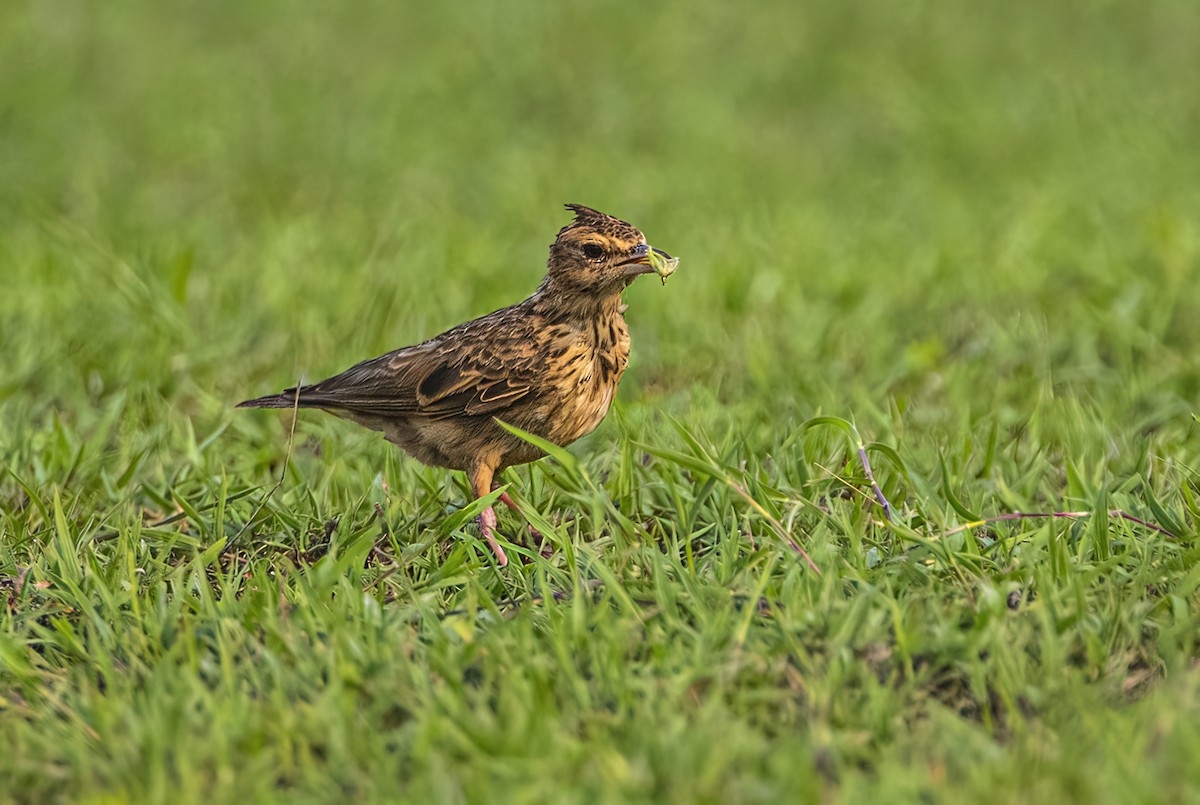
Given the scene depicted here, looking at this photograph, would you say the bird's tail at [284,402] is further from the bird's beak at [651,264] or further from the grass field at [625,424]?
the bird's beak at [651,264]

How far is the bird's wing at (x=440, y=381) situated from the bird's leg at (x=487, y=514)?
0.19 meters

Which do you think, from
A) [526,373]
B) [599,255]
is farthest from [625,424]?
[599,255]

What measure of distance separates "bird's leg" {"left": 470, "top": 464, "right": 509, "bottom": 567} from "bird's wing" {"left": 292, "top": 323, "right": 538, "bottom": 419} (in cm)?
19

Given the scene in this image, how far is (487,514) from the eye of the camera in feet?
15.9

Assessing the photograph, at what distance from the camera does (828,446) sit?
5383 millimetres

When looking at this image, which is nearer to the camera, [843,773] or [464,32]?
[843,773]

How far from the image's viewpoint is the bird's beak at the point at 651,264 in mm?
4676

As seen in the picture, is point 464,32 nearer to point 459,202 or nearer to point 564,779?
point 459,202

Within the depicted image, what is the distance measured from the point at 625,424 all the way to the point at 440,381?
0.71 metres

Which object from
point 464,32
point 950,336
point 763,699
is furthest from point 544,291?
point 464,32

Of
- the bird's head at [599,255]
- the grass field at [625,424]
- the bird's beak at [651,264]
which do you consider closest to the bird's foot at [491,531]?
the grass field at [625,424]

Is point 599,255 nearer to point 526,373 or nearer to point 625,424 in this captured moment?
point 526,373

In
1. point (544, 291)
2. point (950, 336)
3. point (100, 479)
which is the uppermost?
point (544, 291)

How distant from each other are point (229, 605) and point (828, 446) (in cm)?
217
